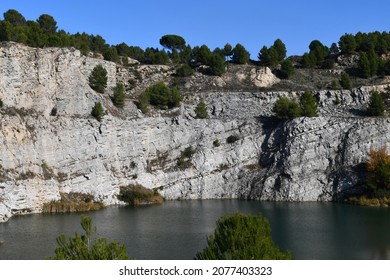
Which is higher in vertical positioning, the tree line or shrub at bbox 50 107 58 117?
the tree line

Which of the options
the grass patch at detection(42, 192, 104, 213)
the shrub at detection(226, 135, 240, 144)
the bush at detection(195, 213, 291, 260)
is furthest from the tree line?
the bush at detection(195, 213, 291, 260)

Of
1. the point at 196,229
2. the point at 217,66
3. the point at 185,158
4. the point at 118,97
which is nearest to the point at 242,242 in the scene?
the point at 196,229

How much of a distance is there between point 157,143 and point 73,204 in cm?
1884

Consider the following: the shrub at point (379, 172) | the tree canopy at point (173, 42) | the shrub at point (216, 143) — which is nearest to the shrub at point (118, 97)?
the shrub at point (216, 143)

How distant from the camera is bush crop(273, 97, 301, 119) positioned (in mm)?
79000

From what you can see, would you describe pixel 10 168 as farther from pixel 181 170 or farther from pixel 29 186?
pixel 181 170

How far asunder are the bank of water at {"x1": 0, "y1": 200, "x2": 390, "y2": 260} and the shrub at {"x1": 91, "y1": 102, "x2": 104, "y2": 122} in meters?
13.2

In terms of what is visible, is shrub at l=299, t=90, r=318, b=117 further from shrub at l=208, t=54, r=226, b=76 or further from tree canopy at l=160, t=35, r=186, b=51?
tree canopy at l=160, t=35, r=186, b=51

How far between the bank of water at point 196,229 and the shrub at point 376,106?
1836 cm

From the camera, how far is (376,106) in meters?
79.0

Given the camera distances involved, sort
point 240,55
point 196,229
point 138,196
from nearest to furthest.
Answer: point 196,229 < point 138,196 < point 240,55

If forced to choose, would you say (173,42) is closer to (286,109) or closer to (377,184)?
(286,109)

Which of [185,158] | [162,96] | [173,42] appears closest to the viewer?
[185,158]

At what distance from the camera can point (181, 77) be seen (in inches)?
3696
